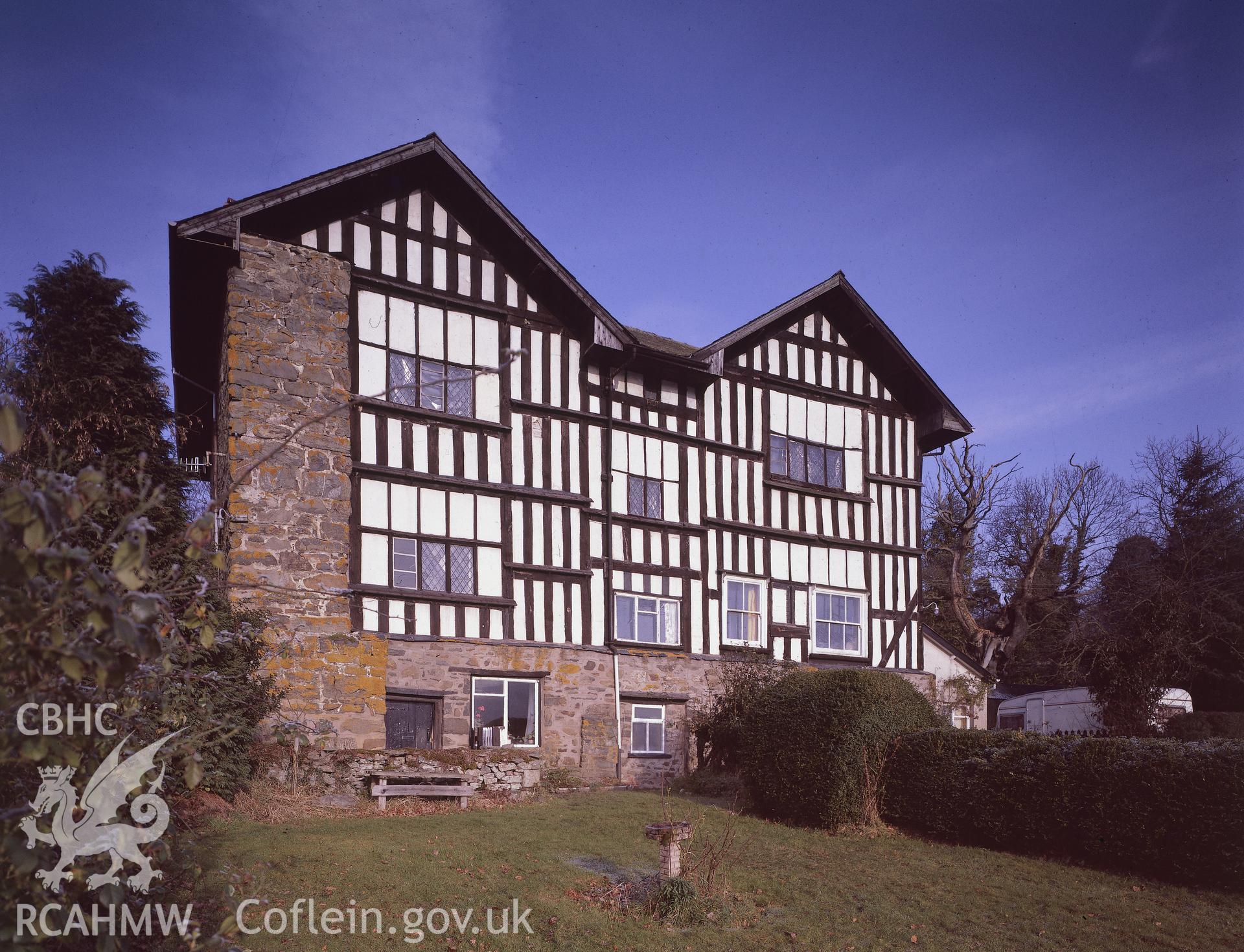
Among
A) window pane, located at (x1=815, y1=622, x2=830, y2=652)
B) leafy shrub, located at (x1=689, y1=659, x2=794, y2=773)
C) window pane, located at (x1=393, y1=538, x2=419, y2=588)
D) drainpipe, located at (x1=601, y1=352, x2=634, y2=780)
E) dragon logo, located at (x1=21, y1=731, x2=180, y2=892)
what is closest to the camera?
dragon logo, located at (x1=21, y1=731, x2=180, y2=892)

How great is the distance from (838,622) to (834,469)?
4.07 meters

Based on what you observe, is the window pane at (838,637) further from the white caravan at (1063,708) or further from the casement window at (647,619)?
the white caravan at (1063,708)

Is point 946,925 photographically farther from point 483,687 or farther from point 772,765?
point 483,687

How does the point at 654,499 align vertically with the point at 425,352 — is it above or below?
below

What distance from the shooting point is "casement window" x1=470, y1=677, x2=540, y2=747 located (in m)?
19.6

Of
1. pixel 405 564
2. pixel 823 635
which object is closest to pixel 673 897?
pixel 405 564

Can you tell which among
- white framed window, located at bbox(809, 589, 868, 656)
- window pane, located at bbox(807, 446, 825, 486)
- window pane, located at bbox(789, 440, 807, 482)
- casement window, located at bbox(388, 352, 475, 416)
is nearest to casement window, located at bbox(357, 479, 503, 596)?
casement window, located at bbox(388, 352, 475, 416)

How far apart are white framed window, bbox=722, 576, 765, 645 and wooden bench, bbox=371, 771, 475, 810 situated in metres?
8.44

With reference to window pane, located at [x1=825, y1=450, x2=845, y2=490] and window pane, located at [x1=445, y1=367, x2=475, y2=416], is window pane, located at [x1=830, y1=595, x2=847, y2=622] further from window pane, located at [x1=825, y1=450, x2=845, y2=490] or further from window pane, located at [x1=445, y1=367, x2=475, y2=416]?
window pane, located at [x1=445, y1=367, x2=475, y2=416]

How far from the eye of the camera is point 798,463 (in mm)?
25750

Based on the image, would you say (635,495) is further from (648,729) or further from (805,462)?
(805,462)

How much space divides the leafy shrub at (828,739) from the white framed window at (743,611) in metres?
7.22

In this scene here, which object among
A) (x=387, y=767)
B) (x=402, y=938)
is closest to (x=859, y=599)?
(x=387, y=767)

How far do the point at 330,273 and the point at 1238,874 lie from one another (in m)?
17.1
